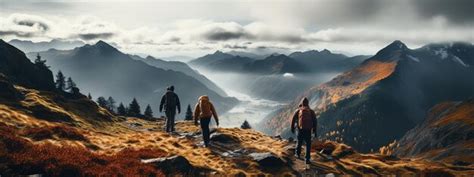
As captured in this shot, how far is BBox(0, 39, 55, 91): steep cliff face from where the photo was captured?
9010 centimetres

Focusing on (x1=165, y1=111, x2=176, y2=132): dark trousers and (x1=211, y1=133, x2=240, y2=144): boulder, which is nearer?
(x1=211, y1=133, x2=240, y2=144): boulder

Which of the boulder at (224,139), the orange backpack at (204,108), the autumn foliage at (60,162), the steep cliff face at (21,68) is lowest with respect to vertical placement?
the boulder at (224,139)

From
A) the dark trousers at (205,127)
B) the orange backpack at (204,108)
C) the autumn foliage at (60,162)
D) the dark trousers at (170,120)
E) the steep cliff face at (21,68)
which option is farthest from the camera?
the steep cliff face at (21,68)

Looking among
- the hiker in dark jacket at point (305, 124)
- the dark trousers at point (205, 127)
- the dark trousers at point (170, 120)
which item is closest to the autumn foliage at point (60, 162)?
the dark trousers at point (205, 127)

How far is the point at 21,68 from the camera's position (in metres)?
97.1

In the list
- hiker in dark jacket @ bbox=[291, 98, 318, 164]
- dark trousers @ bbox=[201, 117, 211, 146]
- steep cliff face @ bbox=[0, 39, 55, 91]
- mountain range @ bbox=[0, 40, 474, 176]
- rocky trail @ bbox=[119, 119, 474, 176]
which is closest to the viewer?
mountain range @ bbox=[0, 40, 474, 176]

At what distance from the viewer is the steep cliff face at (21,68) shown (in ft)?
296

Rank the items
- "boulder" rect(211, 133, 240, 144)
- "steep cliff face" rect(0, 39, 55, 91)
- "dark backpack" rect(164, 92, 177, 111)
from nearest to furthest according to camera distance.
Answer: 1. "boulder" rect(211, 133, 240, 144)
2. "dark backpack" rect(164, 92, 177, 111)
3. "steep cliff face" rect(0, 39, 55, 91)

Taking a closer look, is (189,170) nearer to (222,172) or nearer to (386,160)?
(222,172)

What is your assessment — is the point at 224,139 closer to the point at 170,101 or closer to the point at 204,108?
the point at 204,108

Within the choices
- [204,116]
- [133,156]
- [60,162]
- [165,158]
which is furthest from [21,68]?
[60,162]

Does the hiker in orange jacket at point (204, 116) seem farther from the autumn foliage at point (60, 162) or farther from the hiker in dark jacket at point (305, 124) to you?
the autumn foliage at point (60, 162)

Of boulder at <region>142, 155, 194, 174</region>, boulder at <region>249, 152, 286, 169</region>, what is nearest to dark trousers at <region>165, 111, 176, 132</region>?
boulder at <region>249, 152, 286, 169</region>

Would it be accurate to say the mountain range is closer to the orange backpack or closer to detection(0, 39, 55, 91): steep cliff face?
the orange backpack
